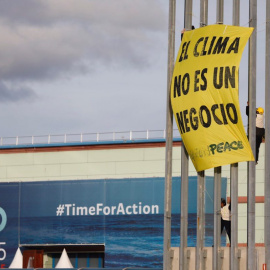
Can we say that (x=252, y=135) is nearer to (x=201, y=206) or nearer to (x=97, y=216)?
(x=201, y=206)

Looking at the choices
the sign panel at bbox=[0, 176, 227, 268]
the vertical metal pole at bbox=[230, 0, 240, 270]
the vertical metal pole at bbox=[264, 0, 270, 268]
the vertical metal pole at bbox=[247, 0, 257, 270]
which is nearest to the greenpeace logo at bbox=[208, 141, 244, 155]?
the vertical metal pole at bbox=[247, 0, 257, 270]

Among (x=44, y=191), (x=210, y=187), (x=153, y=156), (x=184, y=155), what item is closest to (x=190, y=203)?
(x=210, y=187)

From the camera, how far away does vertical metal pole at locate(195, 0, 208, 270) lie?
21328mm

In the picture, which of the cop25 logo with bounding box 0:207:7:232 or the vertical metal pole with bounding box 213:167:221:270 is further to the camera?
the cop25 logo with bounding box 0:207:7:232

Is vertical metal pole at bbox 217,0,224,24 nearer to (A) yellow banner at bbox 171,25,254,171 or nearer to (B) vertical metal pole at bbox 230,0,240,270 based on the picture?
(A) yellow banner at bbox 171,25,254,171

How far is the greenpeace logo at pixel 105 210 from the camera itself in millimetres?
42106

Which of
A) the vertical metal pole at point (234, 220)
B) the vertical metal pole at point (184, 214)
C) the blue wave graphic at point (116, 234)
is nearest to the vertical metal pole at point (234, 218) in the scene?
the vertical metal pole at point (234, 220)

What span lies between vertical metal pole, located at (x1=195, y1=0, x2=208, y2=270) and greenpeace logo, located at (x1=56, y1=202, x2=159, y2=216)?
20.3 meters

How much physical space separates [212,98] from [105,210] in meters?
23.0

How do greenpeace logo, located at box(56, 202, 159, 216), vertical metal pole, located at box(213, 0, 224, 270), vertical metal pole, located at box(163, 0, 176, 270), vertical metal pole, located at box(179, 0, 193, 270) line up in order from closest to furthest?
vertical metal pole, located at box(213, 0, 224, 270) < vertical metal pole, located at box(179, 0, 193, 270) < vertical metal pole, located at box(163, 0, 176, 270) < greenpeace logo, located at box(56, 202, 159, 216)

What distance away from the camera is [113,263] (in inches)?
1656

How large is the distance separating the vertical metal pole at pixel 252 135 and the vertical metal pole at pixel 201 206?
4.44ft

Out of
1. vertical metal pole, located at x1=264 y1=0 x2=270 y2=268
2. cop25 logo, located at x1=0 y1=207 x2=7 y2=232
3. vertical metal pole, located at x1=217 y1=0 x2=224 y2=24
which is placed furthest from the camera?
cop25 logo, located at x1=0 y1=207 x2=7 y2=232

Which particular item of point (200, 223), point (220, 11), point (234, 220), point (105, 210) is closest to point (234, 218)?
point (234, 220)
